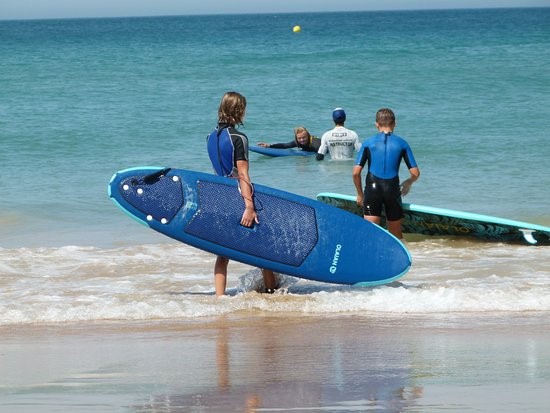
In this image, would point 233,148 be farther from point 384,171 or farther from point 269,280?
point 384,171

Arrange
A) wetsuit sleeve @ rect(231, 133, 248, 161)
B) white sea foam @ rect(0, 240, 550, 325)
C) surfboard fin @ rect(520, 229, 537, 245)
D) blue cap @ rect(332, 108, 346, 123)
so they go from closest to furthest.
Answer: wetsuit sleeve @ rect(231, 133, 248, 161)
white sea foam @ rect(0, 240, 550, 325)
surfboard fin @ rect(520, 229, 537, 245)
blue cap @ rect(332, 108, 346, 123)

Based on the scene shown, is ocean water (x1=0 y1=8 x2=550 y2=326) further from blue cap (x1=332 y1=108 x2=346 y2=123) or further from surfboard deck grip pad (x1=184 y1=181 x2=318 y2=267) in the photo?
blue cap (x1=332 y1=108 x2=346 y2=123)

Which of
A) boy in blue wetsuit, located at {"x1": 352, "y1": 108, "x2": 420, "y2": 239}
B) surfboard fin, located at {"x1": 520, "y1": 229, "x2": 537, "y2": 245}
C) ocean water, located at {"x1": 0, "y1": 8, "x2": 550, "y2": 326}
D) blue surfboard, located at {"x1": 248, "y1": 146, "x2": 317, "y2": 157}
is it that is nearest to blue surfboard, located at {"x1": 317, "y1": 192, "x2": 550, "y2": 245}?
surfboard fin, located at {"x1": 520, "y1": 229, "x2": 537, "y2": 245}

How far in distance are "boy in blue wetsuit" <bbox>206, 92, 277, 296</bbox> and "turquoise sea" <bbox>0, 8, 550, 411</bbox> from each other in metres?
0.74

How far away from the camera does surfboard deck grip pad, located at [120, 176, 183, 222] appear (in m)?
7.34

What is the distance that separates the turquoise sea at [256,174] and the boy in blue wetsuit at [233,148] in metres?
0.74

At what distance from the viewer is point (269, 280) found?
25.4ft

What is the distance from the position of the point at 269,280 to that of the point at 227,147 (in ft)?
3.84

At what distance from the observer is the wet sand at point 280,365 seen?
491cm

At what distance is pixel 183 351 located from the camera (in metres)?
6.02

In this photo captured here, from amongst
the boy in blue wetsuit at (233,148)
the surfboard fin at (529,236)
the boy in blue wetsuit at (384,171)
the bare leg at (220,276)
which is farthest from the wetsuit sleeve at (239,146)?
the surfboard fin at (529,236)

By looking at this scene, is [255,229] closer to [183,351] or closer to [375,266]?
[375,266]

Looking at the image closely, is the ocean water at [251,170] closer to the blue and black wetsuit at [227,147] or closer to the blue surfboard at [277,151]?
the blue surfboard at [277,151]

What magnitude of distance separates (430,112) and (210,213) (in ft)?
51.0
